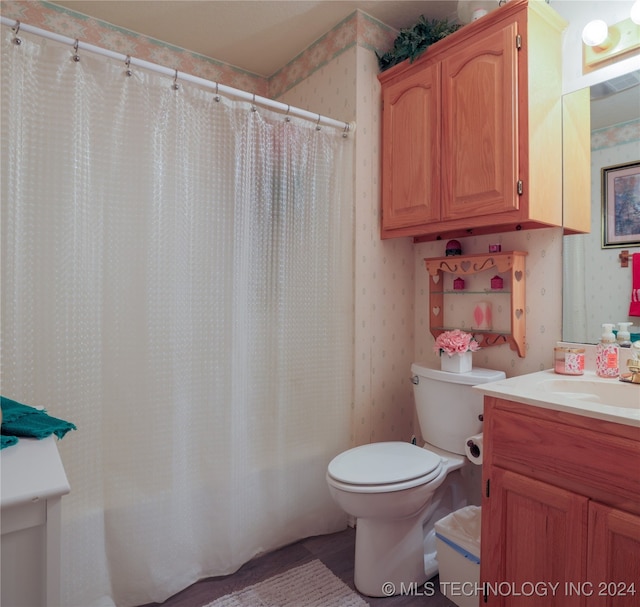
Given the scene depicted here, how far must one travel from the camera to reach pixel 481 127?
1.76 metres

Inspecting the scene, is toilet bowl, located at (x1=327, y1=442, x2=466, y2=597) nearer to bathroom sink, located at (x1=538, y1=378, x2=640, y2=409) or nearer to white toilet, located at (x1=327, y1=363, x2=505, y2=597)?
white toilet, located at (x1=327, y1=363, x2=505, y2=597)

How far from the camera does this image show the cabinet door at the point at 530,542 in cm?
118

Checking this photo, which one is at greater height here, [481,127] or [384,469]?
[481,127]

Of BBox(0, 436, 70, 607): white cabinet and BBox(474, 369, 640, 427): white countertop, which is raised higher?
BBox(474, 369, 640, 427): white countertop

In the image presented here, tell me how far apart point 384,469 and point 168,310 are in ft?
3.34

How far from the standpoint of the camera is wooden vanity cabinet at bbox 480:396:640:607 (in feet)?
3.55

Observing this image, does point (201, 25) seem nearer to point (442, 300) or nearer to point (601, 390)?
point (442, 300)

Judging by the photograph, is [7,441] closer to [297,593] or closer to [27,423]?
[27,423]

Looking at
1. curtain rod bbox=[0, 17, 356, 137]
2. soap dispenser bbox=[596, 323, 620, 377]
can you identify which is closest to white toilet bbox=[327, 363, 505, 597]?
soap dispenser bbox=[596, 323, 620, 377]

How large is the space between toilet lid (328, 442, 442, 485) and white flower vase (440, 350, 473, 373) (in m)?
0.37

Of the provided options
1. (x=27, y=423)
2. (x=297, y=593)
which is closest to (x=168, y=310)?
(x=27, y=423)

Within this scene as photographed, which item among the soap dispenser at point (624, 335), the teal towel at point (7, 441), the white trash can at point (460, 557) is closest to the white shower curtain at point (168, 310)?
the teal towel at point (7, 441)

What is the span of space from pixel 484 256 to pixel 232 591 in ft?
5.73

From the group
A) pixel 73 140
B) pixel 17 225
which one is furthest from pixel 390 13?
pixel 17 225
